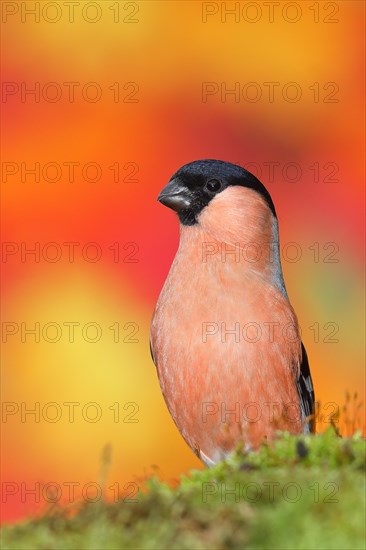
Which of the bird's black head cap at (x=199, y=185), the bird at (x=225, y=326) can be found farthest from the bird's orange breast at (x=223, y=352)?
the bird's black head cap at (x=199, y=185)

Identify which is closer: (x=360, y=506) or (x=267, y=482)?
(x=360, y=506)

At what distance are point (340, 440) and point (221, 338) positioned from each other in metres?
1.89

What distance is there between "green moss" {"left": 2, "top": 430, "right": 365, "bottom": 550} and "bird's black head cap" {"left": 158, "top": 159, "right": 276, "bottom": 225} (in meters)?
2.86

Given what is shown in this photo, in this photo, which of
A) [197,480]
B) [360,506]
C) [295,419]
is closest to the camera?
[360,506]

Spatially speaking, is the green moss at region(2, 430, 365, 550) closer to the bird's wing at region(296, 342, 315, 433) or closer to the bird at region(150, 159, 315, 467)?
the bird at region(150, 159, 315, 467)

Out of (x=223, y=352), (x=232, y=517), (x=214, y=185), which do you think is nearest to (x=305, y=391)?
(x=223, y=352)

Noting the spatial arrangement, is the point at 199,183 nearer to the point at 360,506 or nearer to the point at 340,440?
the point at 340,440

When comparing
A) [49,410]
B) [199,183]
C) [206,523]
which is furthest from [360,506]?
[49,410]

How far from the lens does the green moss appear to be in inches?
64.1

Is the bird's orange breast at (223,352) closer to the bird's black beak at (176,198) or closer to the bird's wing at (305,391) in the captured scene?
the bird's wing at (305,391)

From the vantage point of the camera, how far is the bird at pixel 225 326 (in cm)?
406

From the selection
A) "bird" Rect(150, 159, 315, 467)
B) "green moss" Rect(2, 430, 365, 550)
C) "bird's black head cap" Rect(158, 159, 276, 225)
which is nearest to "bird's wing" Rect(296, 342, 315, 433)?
"bird" Rect(150, 159, 315, 467)

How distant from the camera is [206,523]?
5.43 feet

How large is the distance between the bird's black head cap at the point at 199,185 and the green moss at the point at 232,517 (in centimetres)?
286
